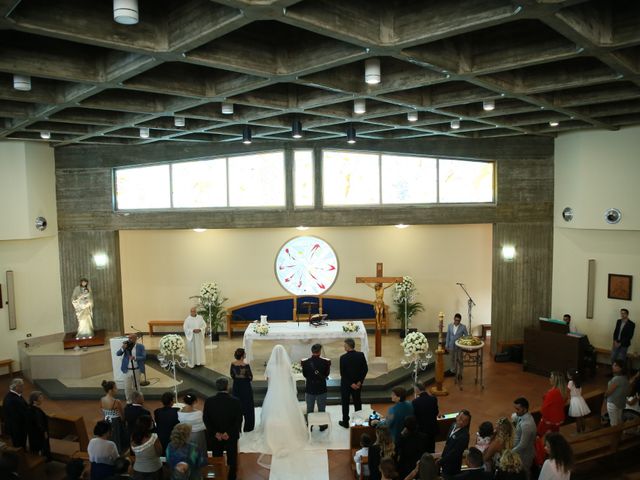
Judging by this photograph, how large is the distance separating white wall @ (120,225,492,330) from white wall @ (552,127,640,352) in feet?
8.22

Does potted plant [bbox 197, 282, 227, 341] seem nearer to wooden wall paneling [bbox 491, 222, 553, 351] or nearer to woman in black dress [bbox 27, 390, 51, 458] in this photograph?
woman in black dress [bbox 27, 390, 51, 458]

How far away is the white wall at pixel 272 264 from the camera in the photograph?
14570mm

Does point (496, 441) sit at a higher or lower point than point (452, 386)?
higher

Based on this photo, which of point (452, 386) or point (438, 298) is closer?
point (452, 386)

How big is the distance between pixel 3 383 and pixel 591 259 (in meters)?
13.0


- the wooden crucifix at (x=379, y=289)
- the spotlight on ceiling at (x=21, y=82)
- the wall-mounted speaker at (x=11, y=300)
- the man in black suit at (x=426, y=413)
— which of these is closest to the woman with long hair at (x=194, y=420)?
Result: the man in black suit at (x=426, y=413)

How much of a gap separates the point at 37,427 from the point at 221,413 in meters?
2.58

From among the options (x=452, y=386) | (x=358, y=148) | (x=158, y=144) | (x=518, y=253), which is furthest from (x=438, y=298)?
(x=158, y=144)

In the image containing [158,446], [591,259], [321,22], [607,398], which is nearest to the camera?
[321,22]

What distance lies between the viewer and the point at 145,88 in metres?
6.55

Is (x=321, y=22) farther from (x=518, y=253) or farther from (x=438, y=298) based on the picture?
(x=438, y=298)

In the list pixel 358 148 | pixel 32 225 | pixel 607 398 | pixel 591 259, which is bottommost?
pixel 607 398

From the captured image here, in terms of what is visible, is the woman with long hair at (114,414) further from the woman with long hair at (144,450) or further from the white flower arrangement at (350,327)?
the white flower arrangement at (350,327)

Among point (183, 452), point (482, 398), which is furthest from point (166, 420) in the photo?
point (482, 398)
